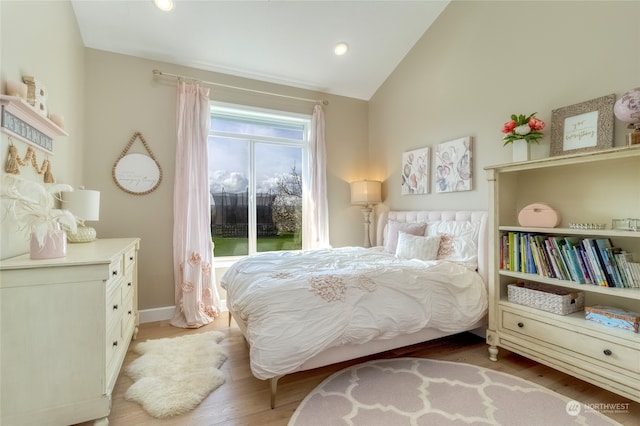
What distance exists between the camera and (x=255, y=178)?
151 inches

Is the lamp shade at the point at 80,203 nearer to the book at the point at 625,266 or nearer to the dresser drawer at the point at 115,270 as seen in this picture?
the dresser drawer at the point at 115,270

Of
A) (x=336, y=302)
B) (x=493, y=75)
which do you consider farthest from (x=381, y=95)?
(x=336, y=302)

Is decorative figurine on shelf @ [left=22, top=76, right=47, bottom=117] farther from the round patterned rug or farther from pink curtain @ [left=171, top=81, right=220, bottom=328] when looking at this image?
the round patterned rug

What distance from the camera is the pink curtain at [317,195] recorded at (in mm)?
3896

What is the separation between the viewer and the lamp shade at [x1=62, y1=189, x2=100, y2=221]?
2.18m

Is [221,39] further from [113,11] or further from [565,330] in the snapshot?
[565,330]

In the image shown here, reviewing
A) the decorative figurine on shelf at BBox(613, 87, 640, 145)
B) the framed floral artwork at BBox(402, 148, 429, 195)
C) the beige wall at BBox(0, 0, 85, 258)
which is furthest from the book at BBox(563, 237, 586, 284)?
the beige wall at BBox(0, 0, 85, 258)

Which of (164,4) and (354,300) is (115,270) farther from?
(164,4)

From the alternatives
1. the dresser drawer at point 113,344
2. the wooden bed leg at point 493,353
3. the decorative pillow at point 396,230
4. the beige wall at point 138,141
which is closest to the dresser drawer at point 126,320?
the dresser drawer at point 113,344

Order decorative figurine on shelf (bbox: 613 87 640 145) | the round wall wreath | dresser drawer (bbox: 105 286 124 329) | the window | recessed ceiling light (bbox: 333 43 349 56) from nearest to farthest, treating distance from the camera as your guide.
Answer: dresser drawer (bbox: 105 286 124 329) < decorative figurine on shelf (bbox: 613 87 640 145) < the round wall wreath < recessed ceiling light (bbox: 333 43 349 56) < the window

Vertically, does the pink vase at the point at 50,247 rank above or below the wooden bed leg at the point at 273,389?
above

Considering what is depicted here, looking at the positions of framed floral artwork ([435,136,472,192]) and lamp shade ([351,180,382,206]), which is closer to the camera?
framed floral artwork ([435,136,472,192])

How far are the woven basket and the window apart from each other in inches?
99.8

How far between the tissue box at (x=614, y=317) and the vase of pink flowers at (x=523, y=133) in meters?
1.11
